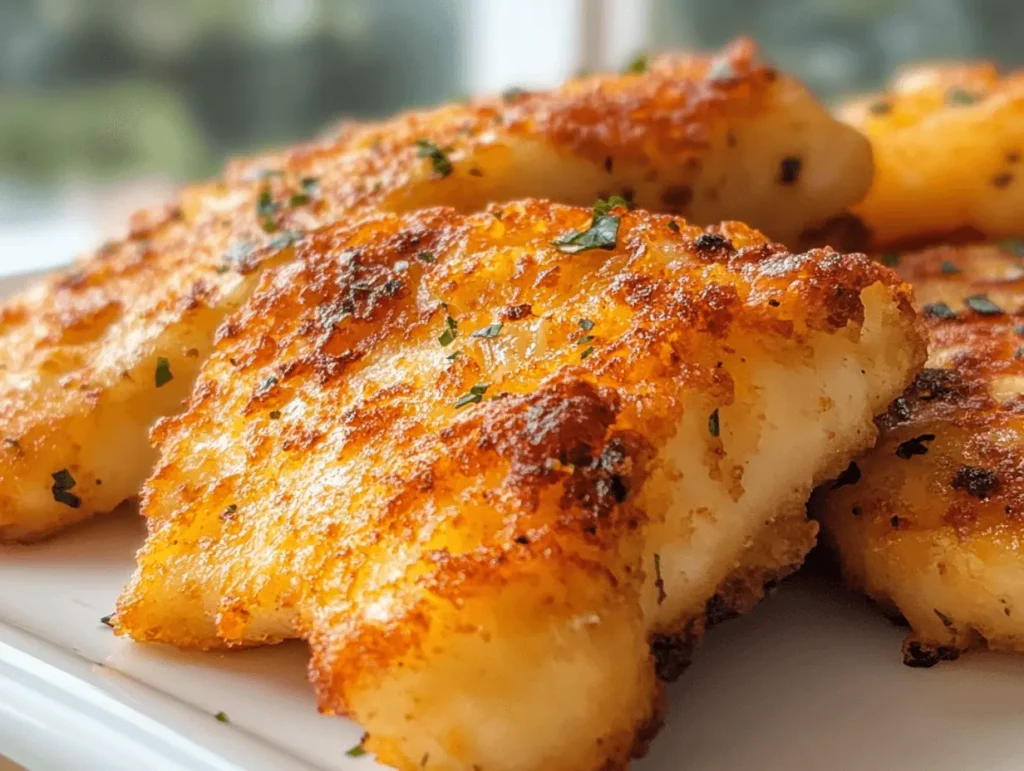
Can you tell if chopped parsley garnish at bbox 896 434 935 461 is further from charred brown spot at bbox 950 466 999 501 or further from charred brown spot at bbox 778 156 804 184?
charred brown spot at bbox 778 156 804 184

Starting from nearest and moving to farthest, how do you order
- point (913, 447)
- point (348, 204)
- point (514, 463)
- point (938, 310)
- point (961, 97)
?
point (514, 463)
point (913, 447)
point (938, 310)
point (348, 204)
point (961, 97)

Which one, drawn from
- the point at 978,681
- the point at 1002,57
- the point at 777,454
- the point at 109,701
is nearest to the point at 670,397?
the point at 777,454

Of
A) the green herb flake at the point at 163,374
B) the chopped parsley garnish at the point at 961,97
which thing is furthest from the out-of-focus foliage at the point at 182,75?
the green herb flake at the point at 163,374

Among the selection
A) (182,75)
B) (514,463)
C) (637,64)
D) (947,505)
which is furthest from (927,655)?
(182,75)

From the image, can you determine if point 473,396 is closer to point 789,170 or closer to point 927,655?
point 927,655

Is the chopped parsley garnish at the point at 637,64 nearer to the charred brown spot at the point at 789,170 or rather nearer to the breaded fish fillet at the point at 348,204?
the breaded fish fillet at the point at 348,204

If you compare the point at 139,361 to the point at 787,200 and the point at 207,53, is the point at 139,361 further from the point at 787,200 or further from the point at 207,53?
the point at 207,53

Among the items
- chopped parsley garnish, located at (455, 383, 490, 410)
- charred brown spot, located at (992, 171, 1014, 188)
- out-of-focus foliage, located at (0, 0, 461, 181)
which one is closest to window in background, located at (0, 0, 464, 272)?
out-of-focus foliage, located at (0, 0, 461, 181)
